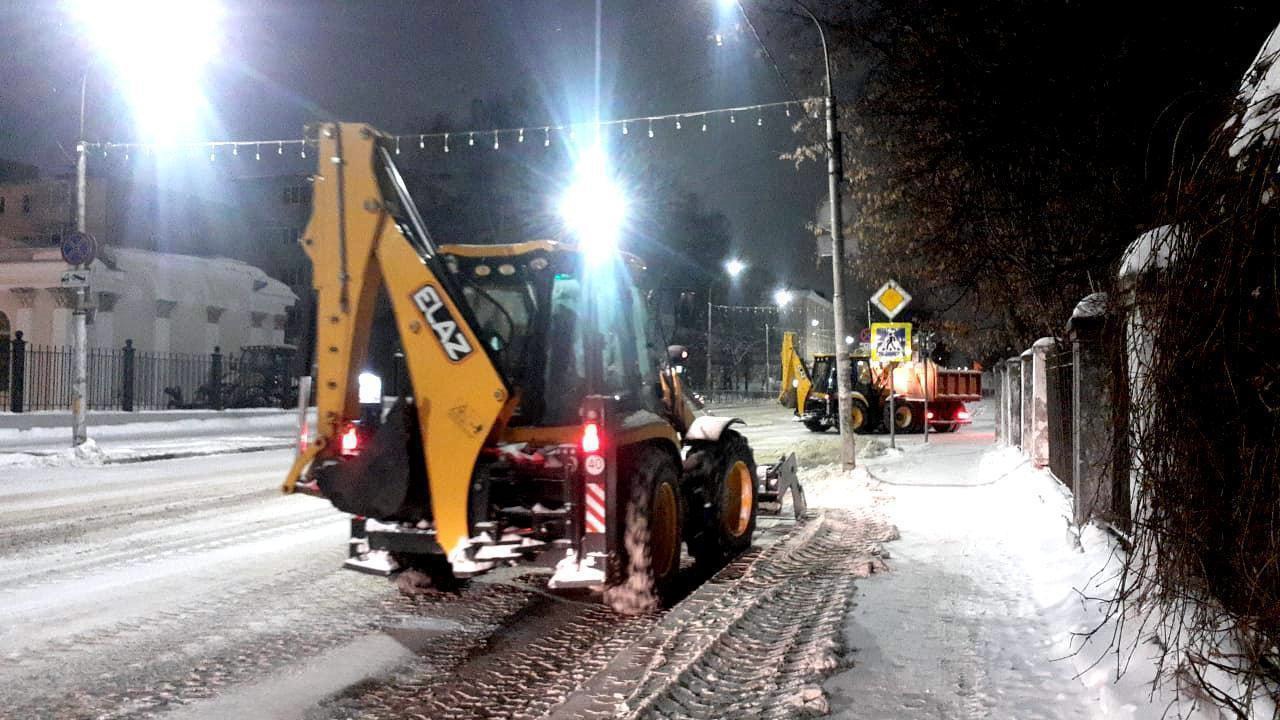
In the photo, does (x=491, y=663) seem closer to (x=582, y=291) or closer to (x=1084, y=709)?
(x=582, y=291)

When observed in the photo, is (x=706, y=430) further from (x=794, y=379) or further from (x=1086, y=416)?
(x=794, y=379)

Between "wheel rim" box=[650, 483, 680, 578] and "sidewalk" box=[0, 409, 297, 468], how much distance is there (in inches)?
606

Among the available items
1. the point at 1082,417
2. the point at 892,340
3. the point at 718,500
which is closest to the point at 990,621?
the point at 1082,417

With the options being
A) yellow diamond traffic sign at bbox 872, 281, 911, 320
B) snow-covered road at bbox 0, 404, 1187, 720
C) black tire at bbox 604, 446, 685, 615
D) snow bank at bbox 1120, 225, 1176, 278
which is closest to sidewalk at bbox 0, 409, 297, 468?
snow-covered road at bbox 0, 404, 1187, 720

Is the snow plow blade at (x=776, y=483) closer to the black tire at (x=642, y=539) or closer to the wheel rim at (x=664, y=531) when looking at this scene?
the wheel rim at (x=664, y=531)

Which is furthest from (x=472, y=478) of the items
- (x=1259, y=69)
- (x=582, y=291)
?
(x=1259, y=69)

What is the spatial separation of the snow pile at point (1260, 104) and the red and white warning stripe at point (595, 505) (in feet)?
13.8

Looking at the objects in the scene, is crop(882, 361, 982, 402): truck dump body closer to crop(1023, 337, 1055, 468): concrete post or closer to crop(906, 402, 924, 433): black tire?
crop(906, 402, 924, 433): black tire

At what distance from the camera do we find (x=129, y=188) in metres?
47.2

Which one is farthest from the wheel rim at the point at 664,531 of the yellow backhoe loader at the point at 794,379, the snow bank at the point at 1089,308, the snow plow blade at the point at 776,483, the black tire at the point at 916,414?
the black tire at the point at 916,414

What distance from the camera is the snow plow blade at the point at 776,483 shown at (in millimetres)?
10297

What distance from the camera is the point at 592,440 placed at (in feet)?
20.5

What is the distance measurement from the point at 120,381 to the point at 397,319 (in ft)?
85.8

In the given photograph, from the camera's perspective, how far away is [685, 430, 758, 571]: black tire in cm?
816
